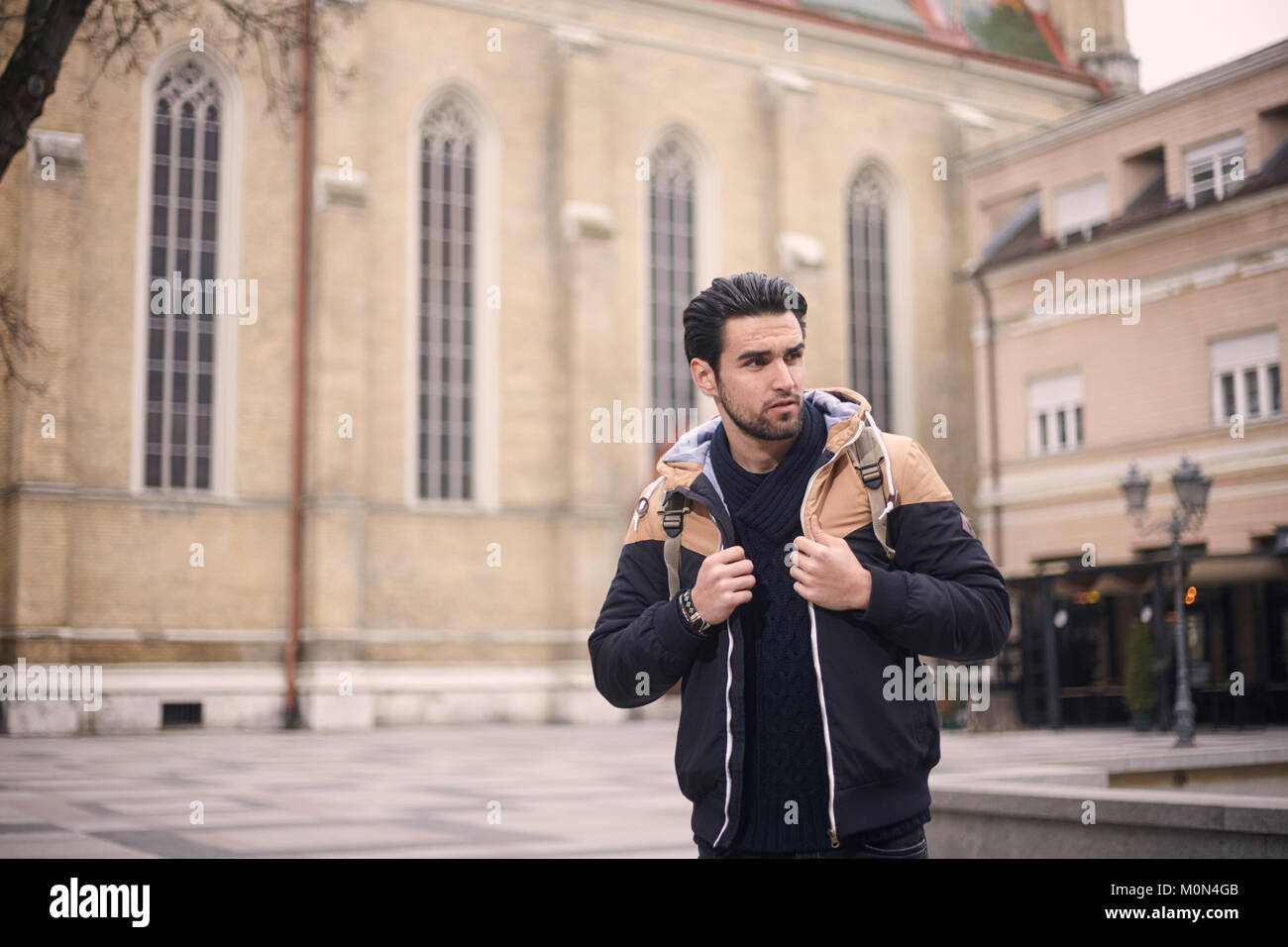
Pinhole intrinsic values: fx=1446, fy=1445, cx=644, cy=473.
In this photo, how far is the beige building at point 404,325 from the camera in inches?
1006

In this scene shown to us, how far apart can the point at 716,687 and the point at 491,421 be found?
26.8 meters

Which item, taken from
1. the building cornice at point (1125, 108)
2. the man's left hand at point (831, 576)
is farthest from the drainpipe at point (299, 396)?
the man's left hand at point (831, 576)

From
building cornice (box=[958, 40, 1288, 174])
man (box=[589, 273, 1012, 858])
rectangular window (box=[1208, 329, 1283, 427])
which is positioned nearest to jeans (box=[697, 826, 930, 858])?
man (box=[589, 273, 1012, 858])

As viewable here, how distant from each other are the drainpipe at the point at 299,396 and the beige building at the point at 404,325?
0.37ft

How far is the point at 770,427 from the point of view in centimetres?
296

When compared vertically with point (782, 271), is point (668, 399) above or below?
below

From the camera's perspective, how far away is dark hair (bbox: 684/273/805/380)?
3.04 m

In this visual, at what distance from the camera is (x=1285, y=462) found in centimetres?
2611

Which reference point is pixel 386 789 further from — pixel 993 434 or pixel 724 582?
pixel 993 434

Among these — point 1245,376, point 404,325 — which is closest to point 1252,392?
point 1245,376

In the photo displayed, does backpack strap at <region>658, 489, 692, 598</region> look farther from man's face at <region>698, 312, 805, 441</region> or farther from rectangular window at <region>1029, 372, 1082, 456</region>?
rectangular window at <region>1029, 372, 1082, 456</region>

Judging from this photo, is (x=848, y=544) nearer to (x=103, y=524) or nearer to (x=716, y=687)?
(x=716, y=687)
